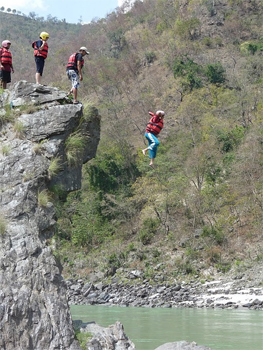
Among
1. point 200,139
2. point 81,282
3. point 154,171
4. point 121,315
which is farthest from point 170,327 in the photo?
point 200,139

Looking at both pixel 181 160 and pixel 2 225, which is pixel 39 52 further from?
pixel 181 160

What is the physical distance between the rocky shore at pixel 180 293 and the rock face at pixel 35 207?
37.8ft

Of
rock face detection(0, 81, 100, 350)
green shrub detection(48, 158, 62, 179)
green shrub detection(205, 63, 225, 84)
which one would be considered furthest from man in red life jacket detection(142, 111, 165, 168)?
green shrub detection(205, 63, 225, 84)

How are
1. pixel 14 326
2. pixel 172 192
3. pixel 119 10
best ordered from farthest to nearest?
pixel 119 10
pixel 172 192
pixel 14 326

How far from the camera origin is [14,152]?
10297mm

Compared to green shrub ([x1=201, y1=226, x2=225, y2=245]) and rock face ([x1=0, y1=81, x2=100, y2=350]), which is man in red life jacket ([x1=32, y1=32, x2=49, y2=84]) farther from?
green shrub ([x1=201, y1=226, x2=225, y2=245])

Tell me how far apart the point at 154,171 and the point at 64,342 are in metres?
24.8

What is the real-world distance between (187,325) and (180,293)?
7586mm

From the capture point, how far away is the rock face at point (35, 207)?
849cm

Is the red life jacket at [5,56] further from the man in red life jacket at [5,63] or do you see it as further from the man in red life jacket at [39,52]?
the man in red life jacket at [39,52]

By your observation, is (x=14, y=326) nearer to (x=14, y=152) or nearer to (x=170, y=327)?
(x=14, y=152)

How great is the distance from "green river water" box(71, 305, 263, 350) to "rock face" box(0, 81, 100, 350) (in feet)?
12.8

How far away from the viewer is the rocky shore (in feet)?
68.5

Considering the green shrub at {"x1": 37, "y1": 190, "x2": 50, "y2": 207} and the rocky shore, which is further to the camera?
the rocky shore
